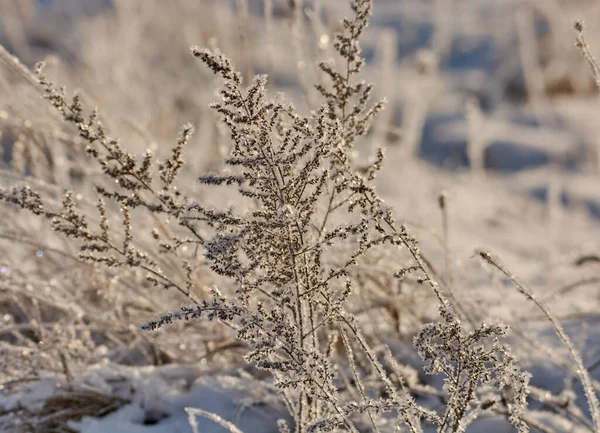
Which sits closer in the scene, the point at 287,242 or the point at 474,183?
the point at 287,242

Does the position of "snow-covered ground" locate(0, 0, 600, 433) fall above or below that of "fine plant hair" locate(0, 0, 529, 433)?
above

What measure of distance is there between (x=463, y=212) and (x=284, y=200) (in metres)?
4.20

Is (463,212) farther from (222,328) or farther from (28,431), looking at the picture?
(28,431)

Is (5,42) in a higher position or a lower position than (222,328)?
higher

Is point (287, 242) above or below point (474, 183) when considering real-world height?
below

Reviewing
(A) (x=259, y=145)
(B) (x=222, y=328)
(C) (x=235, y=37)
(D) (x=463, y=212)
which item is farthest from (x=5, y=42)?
(A) (x=259, y=145)

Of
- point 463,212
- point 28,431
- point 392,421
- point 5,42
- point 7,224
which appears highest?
point 5,42

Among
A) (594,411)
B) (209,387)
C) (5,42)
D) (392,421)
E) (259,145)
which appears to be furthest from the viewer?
(5,42)

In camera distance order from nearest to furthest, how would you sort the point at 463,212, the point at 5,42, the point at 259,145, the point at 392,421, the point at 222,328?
the point at 259,145 → the point at 392,421 → the point at 222,328 → the point at 463,212 → the point at 5,42

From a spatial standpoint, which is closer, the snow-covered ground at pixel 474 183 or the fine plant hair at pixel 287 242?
the fine plant hair at pixel 287 242

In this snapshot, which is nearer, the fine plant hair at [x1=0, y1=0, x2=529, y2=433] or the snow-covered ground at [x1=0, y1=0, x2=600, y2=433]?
the fine plant hair at [x1=0, y1=0, x2=529, y2=433]

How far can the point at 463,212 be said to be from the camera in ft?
16.6

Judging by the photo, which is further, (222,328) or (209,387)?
(222,328)

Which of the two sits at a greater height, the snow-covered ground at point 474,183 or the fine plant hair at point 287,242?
the snow-covered ground at point 474,183
